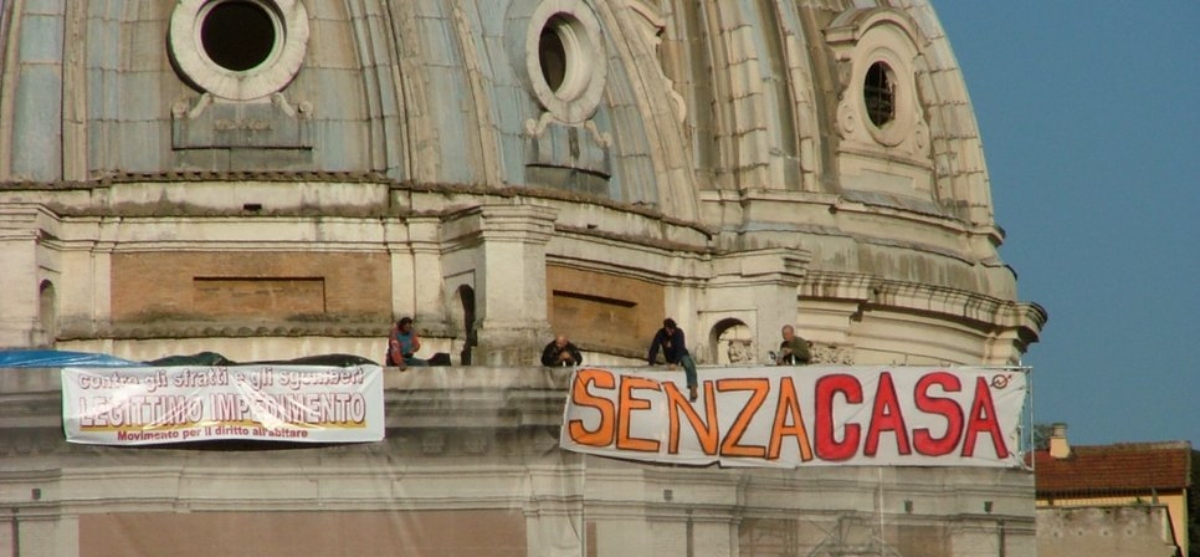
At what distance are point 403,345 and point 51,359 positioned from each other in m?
3.47

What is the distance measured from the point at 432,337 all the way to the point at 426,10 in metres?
4.02

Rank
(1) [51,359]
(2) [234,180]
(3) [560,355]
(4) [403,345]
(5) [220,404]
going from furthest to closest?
(2) [234,180]
(3) [560,355]
(4) [403,345]
(1) [51,359]
(5) [220,404]

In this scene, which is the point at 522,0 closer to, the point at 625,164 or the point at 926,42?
the point at 625,164

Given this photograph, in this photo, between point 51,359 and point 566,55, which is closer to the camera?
point 51,359

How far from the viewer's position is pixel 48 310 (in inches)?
1491

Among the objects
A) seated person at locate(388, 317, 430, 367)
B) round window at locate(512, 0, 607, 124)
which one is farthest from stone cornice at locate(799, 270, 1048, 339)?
seated person at locate(388, 317, 430, 367)

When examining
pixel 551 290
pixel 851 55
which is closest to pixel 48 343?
pixel 551 290

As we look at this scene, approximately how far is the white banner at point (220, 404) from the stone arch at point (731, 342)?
11.3 metres

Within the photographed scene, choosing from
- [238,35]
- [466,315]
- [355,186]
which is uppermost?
[238,35]

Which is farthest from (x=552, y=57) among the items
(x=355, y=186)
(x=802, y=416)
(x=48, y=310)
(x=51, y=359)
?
(x=802, y=416)

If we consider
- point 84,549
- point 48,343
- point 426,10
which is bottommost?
point 84,549

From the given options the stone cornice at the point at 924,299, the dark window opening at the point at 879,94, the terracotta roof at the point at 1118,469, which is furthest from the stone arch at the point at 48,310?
the terracotta roof at the point at 1118,469

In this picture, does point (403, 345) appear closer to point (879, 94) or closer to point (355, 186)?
point (355, 186)

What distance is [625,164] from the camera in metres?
41.9
